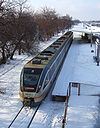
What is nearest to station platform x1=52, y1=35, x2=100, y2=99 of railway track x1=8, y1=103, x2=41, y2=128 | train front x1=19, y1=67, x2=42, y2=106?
train front x1=19, y1=67, x2=42, y2=106

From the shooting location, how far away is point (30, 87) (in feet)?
38.4

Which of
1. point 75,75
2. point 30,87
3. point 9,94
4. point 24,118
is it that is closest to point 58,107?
point 30,87

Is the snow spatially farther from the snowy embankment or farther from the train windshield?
the train windshield

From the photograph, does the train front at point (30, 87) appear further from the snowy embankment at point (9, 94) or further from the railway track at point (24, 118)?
the snowy embankment at point (9, 94)

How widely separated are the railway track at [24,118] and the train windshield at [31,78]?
4.59 feet

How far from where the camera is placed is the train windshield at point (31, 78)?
38.5 feet

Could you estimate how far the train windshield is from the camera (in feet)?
38.5

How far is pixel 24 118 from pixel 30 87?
2025 mm

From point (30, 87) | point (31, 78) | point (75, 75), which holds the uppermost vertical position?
point (31, 78)

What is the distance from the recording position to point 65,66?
22641 mm

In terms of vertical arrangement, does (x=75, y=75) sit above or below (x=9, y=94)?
above

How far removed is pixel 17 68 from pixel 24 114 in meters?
11.1

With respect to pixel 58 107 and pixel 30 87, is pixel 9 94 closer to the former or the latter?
pixel 30 87

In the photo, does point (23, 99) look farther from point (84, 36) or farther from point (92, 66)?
point (84, 36)
